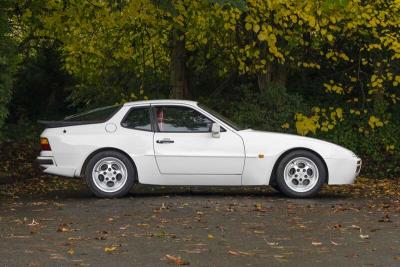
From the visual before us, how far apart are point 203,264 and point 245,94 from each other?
1082 cm

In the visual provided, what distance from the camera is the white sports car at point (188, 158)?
1134 cm

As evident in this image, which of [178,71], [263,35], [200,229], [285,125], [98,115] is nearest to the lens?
[200,229]

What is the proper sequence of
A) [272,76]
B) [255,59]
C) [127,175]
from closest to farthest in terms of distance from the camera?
[127,175], [255,59], [272,76]

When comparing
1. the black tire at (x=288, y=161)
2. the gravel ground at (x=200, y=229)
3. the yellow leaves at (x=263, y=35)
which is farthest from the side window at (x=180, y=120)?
the yellow leaves at (x=263, y=35)

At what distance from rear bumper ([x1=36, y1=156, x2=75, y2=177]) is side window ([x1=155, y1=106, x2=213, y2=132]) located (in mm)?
1465

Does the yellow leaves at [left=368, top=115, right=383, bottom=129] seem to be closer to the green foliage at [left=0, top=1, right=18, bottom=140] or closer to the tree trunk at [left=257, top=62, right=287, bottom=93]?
the tree trunk at [left=257, top=62, right=287, bottom=93]

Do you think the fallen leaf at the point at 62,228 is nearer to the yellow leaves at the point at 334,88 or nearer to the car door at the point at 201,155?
the car door at the point at 201,155

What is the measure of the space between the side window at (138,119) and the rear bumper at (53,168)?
105cm

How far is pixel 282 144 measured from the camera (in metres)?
11.4

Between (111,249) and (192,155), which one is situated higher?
(192,155)

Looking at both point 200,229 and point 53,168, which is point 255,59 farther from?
point 200,229

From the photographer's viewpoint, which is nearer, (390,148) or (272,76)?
(390,148)

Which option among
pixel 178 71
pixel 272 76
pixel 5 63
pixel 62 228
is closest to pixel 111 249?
pixel 62 228

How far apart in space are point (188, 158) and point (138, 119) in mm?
984
